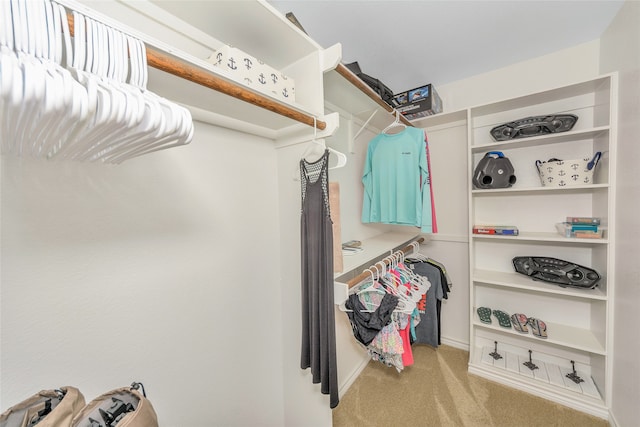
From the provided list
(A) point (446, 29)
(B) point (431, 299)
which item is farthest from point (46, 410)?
(A) point (446, 29)

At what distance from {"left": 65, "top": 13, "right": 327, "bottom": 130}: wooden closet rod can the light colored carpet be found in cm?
191

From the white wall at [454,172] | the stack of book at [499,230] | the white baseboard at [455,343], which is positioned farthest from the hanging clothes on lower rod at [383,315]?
the white baseboard at [455,343]

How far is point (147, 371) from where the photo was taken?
863 millimetres

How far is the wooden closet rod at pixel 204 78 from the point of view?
1.87 ft

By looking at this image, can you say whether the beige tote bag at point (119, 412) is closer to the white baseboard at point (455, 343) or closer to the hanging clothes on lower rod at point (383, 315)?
the hanging clothes on lower rod at point (383, 315)

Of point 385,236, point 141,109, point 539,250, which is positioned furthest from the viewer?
point 385,236

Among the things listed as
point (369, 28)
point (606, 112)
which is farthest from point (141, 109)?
point (606, 112)

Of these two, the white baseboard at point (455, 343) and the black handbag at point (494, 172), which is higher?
the black handbag at point (494, 172)

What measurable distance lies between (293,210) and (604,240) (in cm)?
199

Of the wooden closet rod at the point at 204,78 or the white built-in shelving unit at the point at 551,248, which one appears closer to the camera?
the wooden closet rod at the point at 204,78

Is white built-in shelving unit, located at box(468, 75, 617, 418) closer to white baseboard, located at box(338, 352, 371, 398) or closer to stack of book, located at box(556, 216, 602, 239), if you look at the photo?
stack of book, located at box(556, 216, 602, 239)

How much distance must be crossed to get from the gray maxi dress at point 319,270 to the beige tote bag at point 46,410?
2.52 feet

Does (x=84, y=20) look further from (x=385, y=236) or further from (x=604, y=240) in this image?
(x=604, y=240)

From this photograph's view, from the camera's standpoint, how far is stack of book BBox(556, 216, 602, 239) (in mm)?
1546
